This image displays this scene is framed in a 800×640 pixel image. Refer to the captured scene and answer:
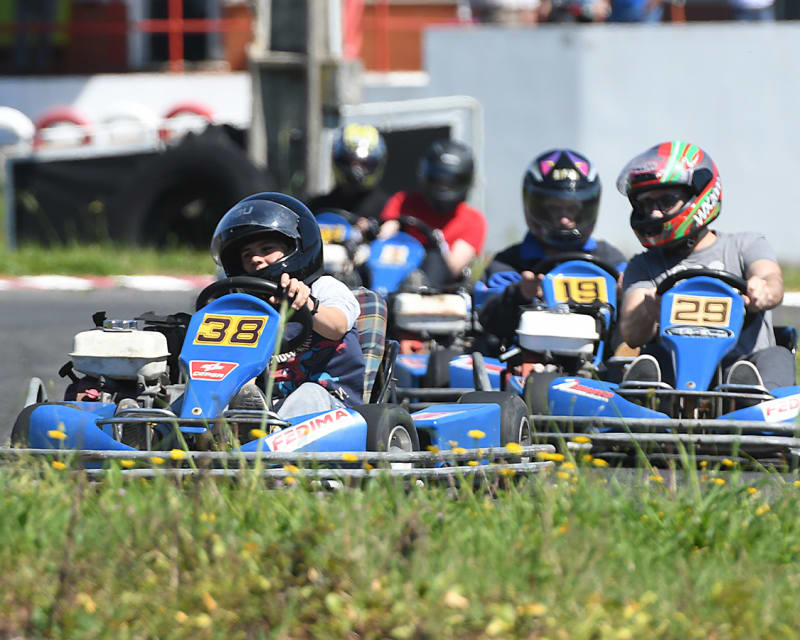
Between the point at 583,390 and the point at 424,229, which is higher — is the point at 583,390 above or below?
below

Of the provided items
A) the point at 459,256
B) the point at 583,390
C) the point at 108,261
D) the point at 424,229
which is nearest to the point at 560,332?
the point at 583,390

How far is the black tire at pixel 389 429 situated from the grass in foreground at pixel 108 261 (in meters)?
7.14

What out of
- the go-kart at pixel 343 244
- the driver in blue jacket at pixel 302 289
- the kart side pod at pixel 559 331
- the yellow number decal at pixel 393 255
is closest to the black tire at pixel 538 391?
the kart side pod at pixel 559 331

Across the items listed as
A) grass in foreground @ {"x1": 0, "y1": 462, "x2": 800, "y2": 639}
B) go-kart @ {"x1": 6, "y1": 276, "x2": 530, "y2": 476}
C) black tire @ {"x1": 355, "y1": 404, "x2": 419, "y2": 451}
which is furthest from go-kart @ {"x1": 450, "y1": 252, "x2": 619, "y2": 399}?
grass in foreground @ {"x1": 0, "y1": 462, "x2": 800, "y2": 639}

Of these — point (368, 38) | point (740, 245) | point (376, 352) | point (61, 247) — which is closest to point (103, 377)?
Result: point (376, 352)

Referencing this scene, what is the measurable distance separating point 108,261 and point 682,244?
6.78 meters

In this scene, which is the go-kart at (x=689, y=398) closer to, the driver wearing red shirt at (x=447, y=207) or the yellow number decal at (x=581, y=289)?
the yellow number decal at (x=581, y=289)

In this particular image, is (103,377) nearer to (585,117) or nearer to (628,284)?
(628,284)

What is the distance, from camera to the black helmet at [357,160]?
31.9 feet

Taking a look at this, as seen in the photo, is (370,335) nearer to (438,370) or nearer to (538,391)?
(538,391)

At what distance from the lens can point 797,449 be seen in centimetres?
516

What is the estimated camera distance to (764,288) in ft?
18.9

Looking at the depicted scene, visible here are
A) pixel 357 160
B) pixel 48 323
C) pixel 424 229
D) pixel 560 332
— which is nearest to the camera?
pixel 560 332

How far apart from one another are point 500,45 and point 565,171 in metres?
6.24
